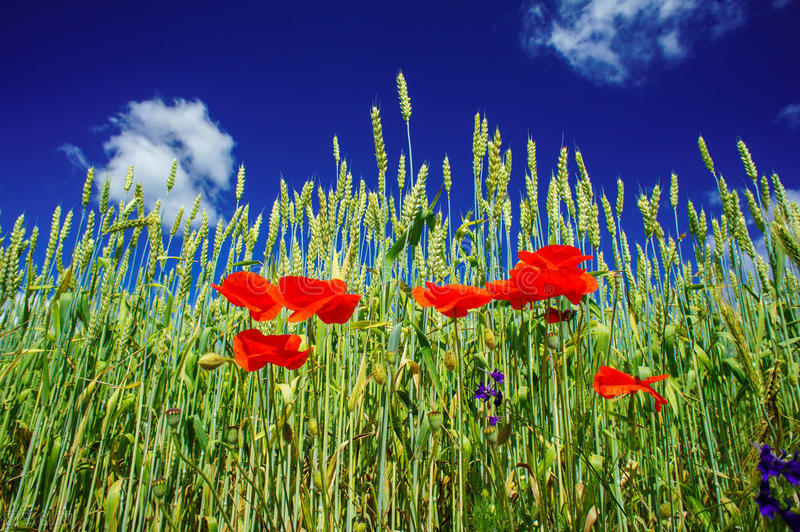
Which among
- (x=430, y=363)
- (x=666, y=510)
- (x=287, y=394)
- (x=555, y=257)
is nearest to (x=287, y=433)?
(x=287, y=394)

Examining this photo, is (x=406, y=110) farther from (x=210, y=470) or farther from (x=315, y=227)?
(x=210, y=470)

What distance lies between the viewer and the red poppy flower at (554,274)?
2.81ft

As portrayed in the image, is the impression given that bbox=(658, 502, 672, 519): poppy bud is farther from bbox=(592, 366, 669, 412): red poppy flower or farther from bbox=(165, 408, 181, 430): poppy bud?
bbox=(165, 408, 181, 430): poppy bud

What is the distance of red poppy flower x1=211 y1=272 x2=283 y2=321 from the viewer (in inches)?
32.4

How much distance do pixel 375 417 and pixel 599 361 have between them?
0.77m

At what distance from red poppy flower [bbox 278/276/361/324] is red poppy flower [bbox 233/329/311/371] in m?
0.06

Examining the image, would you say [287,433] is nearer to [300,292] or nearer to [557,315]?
[300,292]

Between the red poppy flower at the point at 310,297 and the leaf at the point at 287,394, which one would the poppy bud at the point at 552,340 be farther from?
the leaf at the point at 287,394

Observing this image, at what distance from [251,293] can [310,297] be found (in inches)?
6.0

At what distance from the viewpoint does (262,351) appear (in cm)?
76

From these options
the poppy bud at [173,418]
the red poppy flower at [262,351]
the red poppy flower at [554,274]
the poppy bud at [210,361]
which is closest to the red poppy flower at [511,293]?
the red poppy flower at [554,274]

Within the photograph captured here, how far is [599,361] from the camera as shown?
1246 millimetres

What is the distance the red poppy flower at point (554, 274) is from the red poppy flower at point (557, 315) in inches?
1.9

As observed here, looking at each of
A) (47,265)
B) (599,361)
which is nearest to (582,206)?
(599,361)
